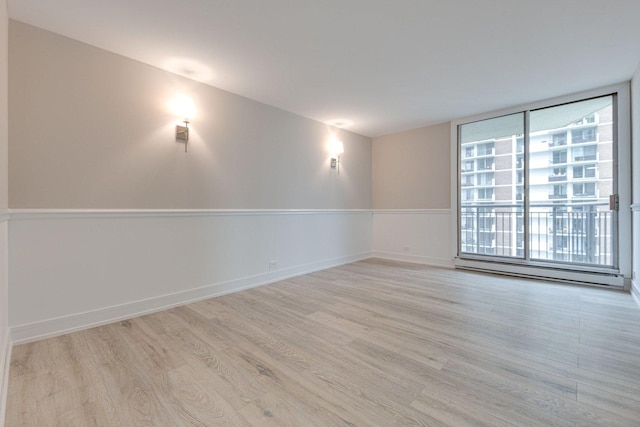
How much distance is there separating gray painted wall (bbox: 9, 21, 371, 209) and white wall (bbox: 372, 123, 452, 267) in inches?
83.4

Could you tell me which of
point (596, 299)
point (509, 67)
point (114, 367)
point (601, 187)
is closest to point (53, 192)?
point (114, 367)

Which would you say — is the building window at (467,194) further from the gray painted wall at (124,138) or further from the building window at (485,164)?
the gray painted wall at (124,138)

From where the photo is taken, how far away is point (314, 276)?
3.75 metres

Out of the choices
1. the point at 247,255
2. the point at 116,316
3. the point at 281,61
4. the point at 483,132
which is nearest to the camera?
the point at 116,316

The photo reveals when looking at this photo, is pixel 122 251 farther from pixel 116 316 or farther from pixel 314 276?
pixel 314 276

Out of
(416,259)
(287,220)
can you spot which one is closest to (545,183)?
(416,259)

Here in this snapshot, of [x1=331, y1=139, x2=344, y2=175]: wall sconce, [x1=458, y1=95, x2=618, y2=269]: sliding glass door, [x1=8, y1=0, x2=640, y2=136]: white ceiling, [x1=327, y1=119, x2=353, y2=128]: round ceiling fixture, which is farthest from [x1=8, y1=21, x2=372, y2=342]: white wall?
[x1=458, y1=95, x2=618, y2=269]: sliding glass door

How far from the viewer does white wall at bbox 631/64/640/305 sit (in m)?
2.69

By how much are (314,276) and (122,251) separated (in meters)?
2.23

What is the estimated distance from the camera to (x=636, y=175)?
2770 mm

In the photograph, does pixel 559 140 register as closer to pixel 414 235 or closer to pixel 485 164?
pixel 485 164

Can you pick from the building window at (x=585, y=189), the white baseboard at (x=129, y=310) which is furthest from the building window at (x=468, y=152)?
the white baseboard at (x=129, y=310)

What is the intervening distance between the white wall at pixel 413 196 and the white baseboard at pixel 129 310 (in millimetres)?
2233

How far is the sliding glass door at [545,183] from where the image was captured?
3396 mm
